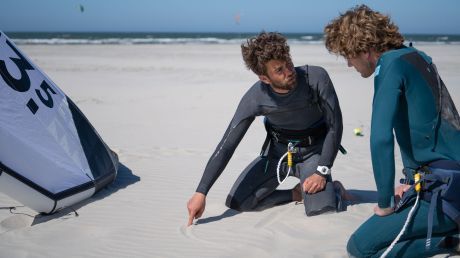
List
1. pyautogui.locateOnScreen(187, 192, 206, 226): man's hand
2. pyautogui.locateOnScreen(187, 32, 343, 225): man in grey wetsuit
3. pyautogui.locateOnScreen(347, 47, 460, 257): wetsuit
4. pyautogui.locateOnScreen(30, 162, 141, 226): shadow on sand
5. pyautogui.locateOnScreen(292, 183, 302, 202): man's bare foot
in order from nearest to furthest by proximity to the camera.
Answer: pyautogui.locateOnScreen(347, 47, 460, 257): wetsuit, pyautogui.locateOnScreen(187, 32, 343, 225): man in grey wetsuit, pyautogui.locateOnScreen(187, 192, 206, 226): man's hand, pyautogui.locateOnScreen(30, 162, 141, 226): shadow on sand, pyautogui.locateOnScreen(292, 183, 302, 202): man's bare foot

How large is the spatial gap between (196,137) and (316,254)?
12.7ft

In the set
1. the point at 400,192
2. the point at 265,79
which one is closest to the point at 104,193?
the point at 265,79

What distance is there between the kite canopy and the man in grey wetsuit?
1113 mm

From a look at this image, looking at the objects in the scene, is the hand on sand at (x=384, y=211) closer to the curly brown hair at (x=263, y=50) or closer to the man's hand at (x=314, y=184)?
the man's hand at (x=314, y=184)

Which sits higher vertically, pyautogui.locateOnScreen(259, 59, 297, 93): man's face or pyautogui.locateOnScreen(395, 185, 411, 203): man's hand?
pyautogui.locateOnScreen(259, 59, 297, 93): man's face

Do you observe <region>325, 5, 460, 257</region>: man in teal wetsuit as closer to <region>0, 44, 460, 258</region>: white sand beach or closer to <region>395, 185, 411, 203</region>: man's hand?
<region>395, 185, 411, 203</region>: man's hand

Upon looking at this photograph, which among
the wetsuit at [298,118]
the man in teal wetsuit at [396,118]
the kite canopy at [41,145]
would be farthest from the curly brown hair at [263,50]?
the kite canopy at [41,145]

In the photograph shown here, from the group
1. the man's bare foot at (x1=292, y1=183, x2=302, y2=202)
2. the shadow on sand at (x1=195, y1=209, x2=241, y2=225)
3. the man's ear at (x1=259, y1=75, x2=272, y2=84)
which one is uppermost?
the man's ear at (x1=259, y1=75, x2=272, y2=84)

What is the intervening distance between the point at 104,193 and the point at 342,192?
2228 mm

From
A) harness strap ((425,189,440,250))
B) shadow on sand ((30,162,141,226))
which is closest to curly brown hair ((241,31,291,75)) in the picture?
harness strap ((425,189,440,250))

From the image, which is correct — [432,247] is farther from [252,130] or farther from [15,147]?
[252,130]

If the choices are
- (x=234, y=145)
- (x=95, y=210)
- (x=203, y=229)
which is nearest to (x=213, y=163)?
(x=234, y=145)

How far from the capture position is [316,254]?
3.00 meters

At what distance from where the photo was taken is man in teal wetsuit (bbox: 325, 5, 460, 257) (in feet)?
8.19
